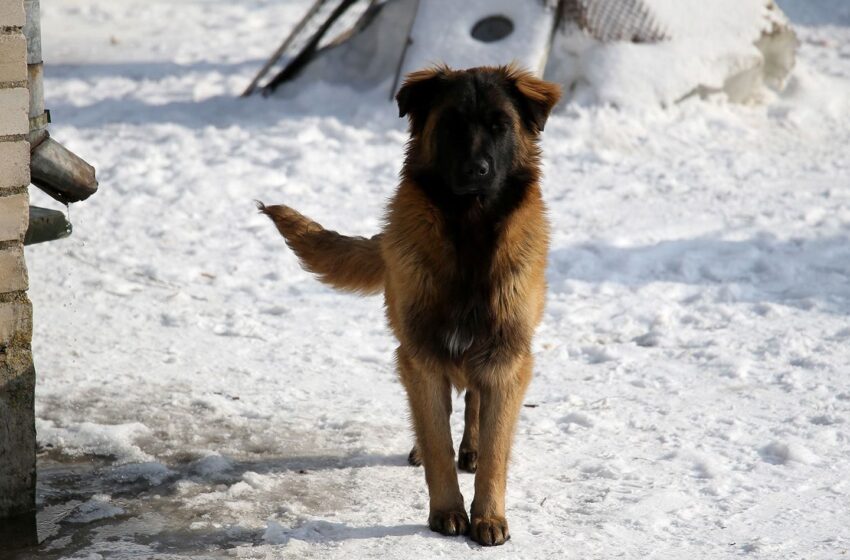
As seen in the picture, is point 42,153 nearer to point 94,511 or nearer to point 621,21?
point 94,511

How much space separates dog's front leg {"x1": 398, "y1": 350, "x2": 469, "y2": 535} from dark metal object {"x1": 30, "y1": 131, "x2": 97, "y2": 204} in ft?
5.07

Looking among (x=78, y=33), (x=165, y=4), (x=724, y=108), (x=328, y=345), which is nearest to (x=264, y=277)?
(x=328, y=345)

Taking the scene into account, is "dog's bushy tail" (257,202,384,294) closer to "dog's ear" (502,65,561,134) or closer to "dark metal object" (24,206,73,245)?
"dark metal object" (24,206,73,245)

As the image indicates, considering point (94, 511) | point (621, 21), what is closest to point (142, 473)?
point (94, 511)

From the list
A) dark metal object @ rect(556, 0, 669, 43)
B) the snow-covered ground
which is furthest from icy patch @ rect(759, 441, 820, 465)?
dark metal object @ rect(556, 0, 669, 43)

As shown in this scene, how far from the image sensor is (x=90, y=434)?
4.82m

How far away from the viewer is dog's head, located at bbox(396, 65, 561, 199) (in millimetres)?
3846

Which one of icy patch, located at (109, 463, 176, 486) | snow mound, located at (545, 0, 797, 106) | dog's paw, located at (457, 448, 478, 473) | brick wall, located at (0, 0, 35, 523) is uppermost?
snow mound, located at (545, 0, 797, 106)

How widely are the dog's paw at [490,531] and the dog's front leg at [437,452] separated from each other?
0.06 metres

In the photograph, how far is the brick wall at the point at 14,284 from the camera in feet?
12.8

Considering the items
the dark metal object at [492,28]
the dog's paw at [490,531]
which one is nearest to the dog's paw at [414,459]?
the dog's paw at [490,531]

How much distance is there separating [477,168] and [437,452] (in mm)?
1048

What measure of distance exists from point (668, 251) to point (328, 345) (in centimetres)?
252

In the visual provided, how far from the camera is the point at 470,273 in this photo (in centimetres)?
401
